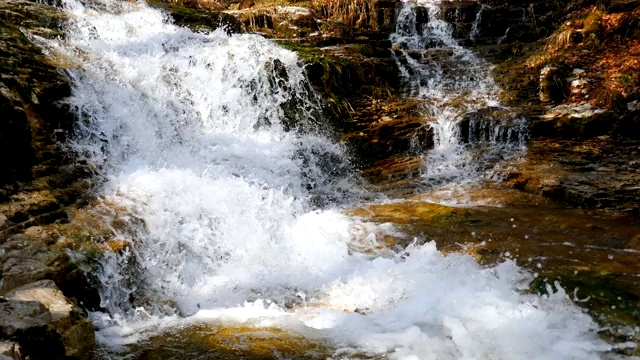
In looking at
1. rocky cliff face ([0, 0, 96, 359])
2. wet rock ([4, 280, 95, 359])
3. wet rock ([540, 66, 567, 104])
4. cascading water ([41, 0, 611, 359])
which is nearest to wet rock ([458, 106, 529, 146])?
wet rock ([540, 66, 567, 104])

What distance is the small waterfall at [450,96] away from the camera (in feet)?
28.7

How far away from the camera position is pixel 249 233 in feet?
19.2

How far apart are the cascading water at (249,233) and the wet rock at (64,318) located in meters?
0.27

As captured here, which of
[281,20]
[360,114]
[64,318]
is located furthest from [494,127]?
[281,20]

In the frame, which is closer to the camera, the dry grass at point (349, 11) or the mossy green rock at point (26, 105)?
the mossy green rock at point (26, 105)

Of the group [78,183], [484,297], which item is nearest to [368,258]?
[484,297]

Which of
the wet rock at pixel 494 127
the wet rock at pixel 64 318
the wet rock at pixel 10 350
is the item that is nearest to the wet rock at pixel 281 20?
the wet rock at pixel 494 127

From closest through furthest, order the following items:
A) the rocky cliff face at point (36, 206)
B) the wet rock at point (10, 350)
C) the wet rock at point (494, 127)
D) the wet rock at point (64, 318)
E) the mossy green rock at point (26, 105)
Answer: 1. the wet rock at point (10, 350)
2. the rocky cliff face at point (36, 206)
3. the wet rock at point (64, 318)
4. the mossy green rock at point (26, 105)
5. the wet rock at point (494, 127)

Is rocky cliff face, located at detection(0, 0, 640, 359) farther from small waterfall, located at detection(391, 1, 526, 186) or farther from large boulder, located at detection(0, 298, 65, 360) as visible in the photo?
small waterfall, located at detection(391, 1, 526, 186)

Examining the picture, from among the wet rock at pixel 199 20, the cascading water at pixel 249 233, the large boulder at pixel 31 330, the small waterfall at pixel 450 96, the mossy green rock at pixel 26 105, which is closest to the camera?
the large boulder at pixel 31 330

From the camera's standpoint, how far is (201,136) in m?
8.53

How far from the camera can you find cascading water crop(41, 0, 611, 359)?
12.0 feet

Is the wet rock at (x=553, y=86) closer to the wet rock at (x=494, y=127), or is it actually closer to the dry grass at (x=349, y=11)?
the wet rock at (x=494, y=127)

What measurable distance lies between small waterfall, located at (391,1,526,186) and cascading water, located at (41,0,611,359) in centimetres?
219
